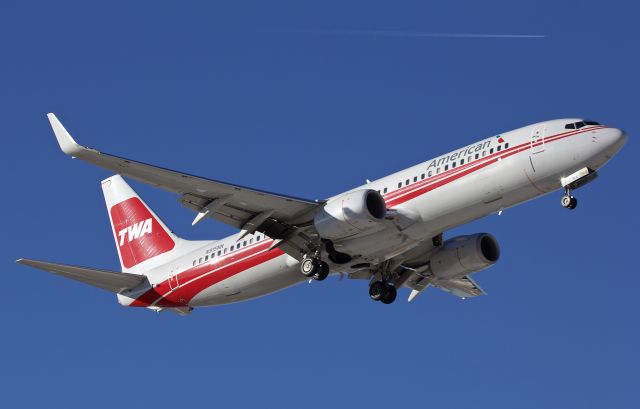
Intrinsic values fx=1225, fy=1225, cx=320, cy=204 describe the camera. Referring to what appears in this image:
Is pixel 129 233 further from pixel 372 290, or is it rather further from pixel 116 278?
pixel 372 290

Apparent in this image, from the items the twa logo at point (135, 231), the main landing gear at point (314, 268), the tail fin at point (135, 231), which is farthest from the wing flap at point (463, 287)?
the twa logo at point (135, 231)

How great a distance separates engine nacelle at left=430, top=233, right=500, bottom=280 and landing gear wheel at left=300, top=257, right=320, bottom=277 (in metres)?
6.37

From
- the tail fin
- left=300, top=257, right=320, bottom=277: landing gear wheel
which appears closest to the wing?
left=300, top=257, right=320, bottom=277: landing gear wheel

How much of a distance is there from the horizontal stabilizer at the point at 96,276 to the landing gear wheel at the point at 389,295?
10.5 m

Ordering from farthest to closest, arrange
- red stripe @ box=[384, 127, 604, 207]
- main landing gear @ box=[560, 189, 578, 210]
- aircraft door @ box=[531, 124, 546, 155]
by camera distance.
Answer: red stripe @ box=[384, 127, 604, 207], aircraft door @ box=[531, 124, 546, 155], main landing gear @ box=[560, 189, 578, 210]

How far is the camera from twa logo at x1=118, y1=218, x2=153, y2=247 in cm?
5707

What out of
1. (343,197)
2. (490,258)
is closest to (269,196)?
(343,197)

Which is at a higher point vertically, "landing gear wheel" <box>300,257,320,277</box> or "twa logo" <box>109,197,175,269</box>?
"twa logo" <box>109,197,175,269</box>

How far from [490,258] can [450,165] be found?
265 inches

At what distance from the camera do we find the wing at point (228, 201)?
41.8 metres

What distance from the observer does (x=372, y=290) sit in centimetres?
5128

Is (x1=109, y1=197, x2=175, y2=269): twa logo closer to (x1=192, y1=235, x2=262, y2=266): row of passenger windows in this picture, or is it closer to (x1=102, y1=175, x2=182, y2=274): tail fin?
(x1=102, y1=175, x2=182, y2=274): tail fin

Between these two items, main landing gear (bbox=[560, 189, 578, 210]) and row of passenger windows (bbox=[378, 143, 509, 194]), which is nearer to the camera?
main landing gear (bbox=[560, 189, 578, 210])

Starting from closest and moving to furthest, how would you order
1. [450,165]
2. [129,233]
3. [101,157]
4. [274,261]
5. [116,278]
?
[101,157] → [450,165] → [274,261] → [116,278] → [129,233]
